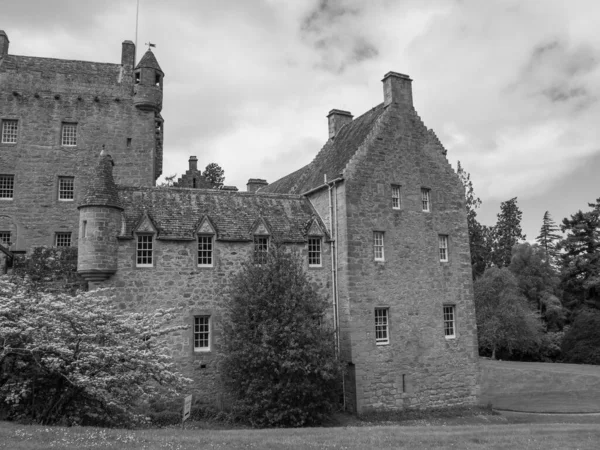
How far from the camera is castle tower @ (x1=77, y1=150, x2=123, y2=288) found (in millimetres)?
22500

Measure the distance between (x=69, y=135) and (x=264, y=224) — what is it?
13.3 meters

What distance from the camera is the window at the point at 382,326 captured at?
84.4 ft

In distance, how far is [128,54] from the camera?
32906 mm

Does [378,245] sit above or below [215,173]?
below

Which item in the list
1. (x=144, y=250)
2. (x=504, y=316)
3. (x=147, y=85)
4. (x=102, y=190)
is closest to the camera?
(x=102, y=190)

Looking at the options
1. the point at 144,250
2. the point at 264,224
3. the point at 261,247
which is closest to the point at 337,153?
the point at 264,224

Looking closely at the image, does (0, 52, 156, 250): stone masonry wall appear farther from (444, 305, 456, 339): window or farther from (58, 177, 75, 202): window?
(444, 305, 456, 339): window

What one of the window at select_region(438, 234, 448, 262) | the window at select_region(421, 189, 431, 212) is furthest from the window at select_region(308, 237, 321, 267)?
the window at select_region(438, 234, 448, 262)

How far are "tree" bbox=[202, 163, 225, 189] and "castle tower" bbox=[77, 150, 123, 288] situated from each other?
4312 cm

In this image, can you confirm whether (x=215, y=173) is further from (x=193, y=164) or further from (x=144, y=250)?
(x=144, y=250)

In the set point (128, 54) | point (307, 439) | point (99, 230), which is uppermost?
point (128, 54)

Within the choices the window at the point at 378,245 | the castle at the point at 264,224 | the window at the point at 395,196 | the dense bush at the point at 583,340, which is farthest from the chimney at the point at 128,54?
the dense bush at the point at 583,340

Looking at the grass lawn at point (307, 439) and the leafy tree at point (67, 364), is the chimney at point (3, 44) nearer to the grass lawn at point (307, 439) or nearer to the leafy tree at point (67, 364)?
the leafy tree at point (67, 364)

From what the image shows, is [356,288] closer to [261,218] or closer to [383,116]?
[261,218]
